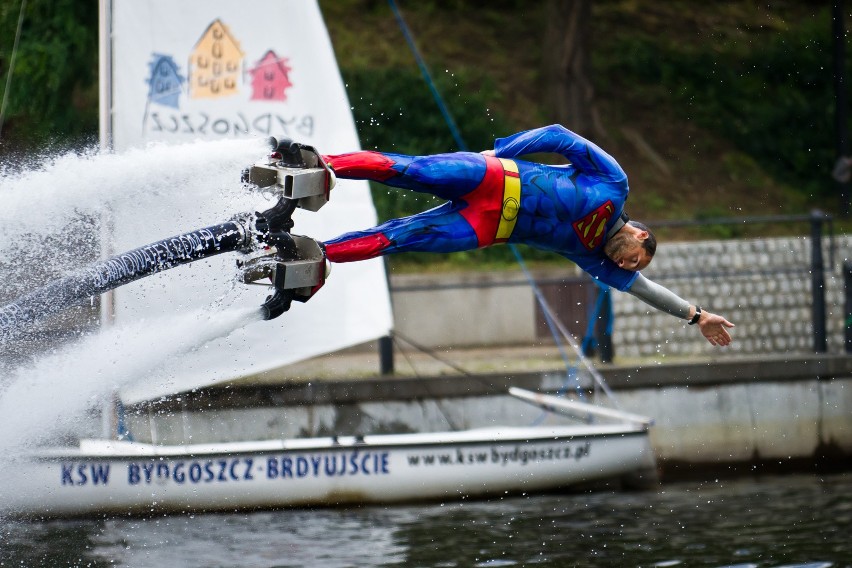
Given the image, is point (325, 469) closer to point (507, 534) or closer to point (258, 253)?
point (507, 534)

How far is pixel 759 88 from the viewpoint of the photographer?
74.2 feet

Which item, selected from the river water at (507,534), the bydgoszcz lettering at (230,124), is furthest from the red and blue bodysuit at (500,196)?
the bydgoszcz lettering at (230,124)

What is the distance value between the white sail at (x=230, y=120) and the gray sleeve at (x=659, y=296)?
370cm

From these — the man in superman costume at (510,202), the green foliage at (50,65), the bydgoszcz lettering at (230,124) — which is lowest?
the man in superman costume at (510,202)

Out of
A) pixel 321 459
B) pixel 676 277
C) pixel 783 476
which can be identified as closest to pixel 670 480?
pixel 783 476

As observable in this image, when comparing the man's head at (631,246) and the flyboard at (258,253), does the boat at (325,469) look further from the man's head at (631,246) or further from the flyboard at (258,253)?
Answer: the man's head at (631,246)

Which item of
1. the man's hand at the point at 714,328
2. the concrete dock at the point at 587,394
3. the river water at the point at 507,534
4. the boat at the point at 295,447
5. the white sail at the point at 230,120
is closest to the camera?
the man's hand at the point at 714,328

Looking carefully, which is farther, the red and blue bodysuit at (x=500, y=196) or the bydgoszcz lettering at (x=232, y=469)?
the bydgoszcz lettering at (x=232, y=469)

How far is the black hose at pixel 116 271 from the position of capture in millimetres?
8805

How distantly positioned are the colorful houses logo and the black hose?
14.1 feet

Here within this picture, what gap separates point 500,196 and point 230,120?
4813 mm

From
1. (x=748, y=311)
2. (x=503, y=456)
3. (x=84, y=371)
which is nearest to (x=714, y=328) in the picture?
(x=503, y=456)

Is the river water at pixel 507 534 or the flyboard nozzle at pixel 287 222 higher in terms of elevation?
the flyboard nozzle at pixel 287 222

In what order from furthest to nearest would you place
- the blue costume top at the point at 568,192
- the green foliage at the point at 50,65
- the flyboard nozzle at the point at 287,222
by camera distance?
the green foliage at the point at 50,65
the blue costume top at the point at 568,192
the flyboard nozzle at the point at 287,222
